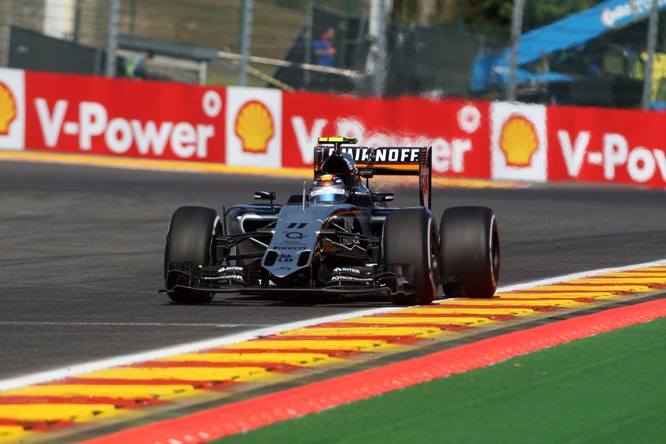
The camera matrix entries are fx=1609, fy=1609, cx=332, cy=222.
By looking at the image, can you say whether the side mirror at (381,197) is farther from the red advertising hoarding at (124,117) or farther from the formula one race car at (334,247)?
the red advertising hoarding at (124,117)

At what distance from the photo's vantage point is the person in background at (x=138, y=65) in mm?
28266

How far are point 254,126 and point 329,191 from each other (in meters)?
14.5

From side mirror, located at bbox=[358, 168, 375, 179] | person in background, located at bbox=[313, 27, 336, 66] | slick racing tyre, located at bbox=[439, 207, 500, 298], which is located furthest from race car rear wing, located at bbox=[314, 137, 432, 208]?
person in background, located at bbox=[313, 27, 336, 66]

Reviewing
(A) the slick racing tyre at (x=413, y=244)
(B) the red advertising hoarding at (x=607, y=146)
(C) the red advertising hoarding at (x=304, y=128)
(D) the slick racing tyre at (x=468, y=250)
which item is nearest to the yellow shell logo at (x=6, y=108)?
(C) the red advertising hoarding at (x=304, y=128)

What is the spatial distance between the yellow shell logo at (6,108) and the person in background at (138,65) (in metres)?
2.29

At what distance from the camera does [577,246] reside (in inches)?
619

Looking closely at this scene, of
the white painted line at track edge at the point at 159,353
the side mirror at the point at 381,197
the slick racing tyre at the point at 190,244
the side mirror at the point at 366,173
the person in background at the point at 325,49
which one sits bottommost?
the white painted line at track edge at the point at 159,353

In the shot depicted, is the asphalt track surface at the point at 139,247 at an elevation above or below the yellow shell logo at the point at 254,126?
below

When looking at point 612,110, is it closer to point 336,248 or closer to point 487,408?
point 336,248

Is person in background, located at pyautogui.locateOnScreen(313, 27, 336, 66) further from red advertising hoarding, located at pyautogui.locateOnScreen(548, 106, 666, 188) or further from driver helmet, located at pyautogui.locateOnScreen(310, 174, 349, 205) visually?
driver helmet, located at pyautogui.locateOnScreen(310, 174, 349, 205)

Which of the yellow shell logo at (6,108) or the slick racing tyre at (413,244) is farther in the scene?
the yellow shell logo at (6,108)

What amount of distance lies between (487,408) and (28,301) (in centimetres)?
497

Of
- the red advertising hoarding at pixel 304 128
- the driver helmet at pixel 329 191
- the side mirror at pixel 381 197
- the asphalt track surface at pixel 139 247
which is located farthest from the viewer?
the red advertising hoarding at pixel 304 128

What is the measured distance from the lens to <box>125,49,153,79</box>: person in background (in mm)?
28266
